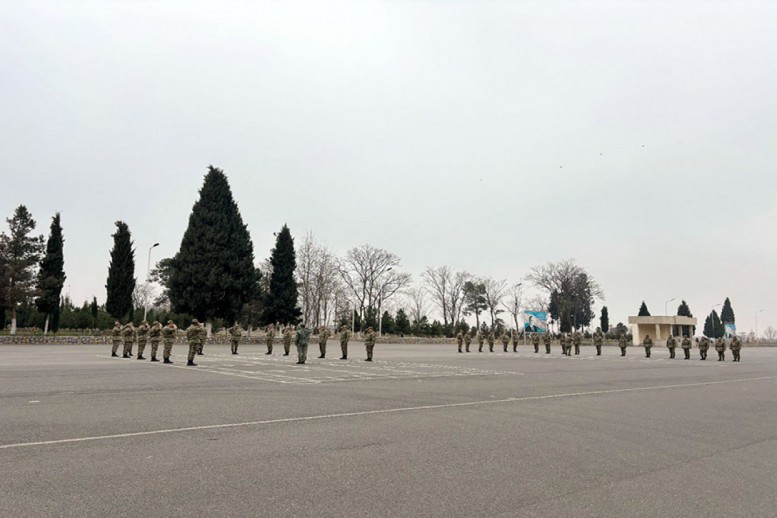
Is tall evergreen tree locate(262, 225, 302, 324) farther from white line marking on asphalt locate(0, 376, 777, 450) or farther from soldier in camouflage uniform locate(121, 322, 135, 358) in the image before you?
white line marking on asphalt locate(0, 376, 777, 450)

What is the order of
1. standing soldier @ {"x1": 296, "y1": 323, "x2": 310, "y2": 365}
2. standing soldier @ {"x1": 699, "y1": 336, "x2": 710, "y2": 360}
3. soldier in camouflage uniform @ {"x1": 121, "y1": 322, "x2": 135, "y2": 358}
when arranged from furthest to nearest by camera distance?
1. standing soldier @ {"x1": 699, "y1": 336, "x2": 710, "y2": 360}
2. soldier in camouflage uniform @ {"x1": 121, "y1": 322, "x2": 135, "y2": 358}
3. standing soldier @ {"x1": 296, "y1": 323, "x2": 310, "y2": 365}

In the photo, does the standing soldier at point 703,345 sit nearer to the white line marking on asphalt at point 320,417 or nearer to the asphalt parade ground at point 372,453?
the white line marking on asphalt at point 320,417

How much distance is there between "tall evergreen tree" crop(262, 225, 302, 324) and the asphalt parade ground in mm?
48368

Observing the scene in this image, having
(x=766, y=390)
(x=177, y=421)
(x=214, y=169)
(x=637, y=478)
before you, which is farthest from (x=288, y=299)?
(x=637, y=478)

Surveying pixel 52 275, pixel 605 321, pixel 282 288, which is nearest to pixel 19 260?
pixel 52 275

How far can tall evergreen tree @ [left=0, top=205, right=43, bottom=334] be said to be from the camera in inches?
1785

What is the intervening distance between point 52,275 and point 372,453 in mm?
50533

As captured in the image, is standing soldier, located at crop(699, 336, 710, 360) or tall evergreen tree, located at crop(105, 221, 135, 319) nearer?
standing soldier, located at crop(699, 336, 710, 360)

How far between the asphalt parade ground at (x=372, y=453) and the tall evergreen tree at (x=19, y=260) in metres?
38.7

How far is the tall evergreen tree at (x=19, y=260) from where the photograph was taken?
149 feet

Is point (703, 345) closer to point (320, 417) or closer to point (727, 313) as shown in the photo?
point (320, 417)

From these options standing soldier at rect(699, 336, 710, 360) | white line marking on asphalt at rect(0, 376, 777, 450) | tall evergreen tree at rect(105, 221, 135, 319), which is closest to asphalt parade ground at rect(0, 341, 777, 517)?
white line marking on asphalt at rect(0, 376, 777, 450)

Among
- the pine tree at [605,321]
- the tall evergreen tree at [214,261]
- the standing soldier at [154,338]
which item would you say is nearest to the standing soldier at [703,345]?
the standing soldier at [154,338]

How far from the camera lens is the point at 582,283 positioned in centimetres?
9988
